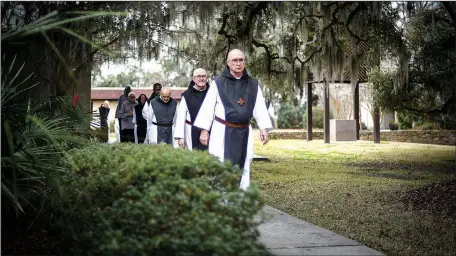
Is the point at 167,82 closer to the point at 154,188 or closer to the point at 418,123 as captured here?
the point at 418,123

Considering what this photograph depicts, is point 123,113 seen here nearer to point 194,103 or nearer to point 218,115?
point 194,103

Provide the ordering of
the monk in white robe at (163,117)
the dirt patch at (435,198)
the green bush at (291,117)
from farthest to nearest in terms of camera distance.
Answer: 1. the green bush at (291,117)
2. the monk in white robe at (163,117)
3. the dirt patch at (435,198)

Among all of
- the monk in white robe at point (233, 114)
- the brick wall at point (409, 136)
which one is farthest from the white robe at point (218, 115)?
the brick wall at point (409, 136)

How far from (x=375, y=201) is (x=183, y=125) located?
8.97ft

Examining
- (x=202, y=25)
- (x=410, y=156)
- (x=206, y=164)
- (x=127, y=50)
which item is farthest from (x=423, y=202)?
(x=410, y=156)

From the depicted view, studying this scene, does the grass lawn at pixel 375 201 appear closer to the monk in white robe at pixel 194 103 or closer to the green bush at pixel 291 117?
the monk in white robe at pixel 194 103

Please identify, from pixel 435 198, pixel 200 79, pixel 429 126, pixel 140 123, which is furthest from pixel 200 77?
pixel 429 126

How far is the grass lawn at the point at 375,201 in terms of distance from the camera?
5336mm

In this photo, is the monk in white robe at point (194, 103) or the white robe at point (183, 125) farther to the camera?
the monk in white robe at point (194, 103)

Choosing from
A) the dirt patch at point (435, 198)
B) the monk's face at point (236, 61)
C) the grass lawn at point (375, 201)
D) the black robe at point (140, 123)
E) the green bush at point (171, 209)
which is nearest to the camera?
the green bush at point (171, 209)

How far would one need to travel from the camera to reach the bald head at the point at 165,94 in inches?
397

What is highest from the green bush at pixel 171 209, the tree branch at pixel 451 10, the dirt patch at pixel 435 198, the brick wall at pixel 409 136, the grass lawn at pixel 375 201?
the tree branch at pixel 451 10

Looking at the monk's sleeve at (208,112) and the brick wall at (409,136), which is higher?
the monk's sleeve at (208,112)

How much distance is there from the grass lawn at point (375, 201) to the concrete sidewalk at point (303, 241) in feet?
1.24
